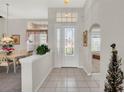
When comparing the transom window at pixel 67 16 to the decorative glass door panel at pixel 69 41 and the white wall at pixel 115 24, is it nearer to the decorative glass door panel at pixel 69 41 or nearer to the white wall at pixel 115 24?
the decorative glass door panel at pixel 69 41

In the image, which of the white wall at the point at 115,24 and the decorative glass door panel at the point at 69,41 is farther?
the decorative glass door panel at the point at 69,41

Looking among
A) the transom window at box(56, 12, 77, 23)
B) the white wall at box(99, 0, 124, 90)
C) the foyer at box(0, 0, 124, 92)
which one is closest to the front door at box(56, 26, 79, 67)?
the foyer at box(0, 0, 124, 92)

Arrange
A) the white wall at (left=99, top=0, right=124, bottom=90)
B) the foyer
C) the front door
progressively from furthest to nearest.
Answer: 1. the front door
2. the foyer
3. the white wall at (left=99, top=0, right=124, bottom=90)

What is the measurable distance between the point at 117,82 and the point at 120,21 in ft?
3.60

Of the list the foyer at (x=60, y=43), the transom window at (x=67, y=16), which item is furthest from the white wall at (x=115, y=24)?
the transom window at (x=67, y=16)

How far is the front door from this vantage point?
970 cm

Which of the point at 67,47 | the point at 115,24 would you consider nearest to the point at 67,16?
the point at 67,47

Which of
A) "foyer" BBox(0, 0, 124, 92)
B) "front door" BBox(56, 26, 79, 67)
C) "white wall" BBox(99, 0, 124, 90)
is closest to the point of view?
"white wall" BBox(99, 0, 124, 90)

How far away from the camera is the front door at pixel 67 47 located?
9.70 m

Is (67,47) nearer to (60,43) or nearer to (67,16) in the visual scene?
(60,43)

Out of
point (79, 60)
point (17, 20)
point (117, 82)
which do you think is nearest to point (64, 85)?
point (117, 82)

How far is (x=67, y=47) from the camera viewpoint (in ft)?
32.1

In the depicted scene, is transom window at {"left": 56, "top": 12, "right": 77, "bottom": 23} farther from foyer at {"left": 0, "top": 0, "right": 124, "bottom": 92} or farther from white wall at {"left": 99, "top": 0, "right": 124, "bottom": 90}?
white wall at {"left": 99, "top": 0, "right": 124, "bottom": 90}

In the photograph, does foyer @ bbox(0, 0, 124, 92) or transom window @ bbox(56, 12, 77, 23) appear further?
transom window @ bbox(56, 12, 77, 23)
